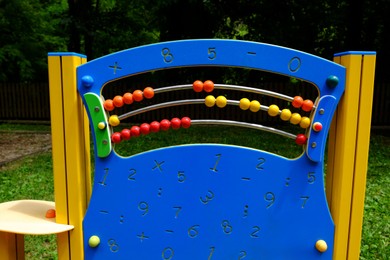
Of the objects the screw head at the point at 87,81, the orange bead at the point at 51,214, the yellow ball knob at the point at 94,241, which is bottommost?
the yellow ball knob at the point at 94,241

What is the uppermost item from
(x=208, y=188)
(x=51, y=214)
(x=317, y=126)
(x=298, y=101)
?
(x=298, y=101)

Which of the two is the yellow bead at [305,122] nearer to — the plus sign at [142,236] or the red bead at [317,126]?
the red bead at [317,126]

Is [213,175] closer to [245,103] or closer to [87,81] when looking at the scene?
[245,103]

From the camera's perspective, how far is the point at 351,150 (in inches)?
70.2

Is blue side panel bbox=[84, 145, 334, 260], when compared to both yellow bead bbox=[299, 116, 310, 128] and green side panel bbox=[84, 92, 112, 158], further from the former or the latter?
yellow bead bbox=[299, 116, 310, 128]

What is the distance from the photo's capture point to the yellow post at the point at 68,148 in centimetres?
180

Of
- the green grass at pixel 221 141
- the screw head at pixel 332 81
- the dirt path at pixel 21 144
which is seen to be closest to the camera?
the screw head at pixel 332 81

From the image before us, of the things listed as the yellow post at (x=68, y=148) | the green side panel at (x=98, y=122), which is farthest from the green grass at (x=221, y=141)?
the green side panel at (x=98, y=122)

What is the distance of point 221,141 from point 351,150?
567cm

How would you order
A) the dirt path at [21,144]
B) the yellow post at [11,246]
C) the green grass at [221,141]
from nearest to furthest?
the yellow post at [11,246] < the green grass at [221,141] < the dirt path at [21,144]

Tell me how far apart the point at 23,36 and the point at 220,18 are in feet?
20.3

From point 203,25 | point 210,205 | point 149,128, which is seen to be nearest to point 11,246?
point 149,128

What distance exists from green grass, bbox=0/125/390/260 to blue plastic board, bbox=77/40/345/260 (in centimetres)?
151

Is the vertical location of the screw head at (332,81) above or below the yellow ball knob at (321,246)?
above
